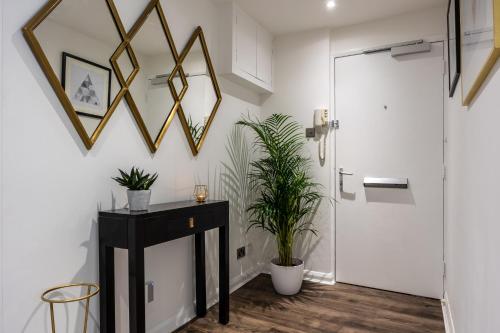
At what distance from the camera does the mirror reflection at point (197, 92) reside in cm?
250

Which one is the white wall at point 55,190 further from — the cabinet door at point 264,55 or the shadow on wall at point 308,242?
the shadow on wall at point 308,242

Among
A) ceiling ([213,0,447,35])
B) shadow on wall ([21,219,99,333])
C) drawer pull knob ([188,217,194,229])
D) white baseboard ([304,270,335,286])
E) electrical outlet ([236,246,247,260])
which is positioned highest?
ceiling ([213,0,447,35])

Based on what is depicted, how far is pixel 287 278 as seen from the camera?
2975 mm

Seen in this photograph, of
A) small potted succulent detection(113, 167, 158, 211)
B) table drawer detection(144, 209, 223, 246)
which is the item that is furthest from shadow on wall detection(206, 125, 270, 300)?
small potted succulent detection(113, 167, 158, 211)

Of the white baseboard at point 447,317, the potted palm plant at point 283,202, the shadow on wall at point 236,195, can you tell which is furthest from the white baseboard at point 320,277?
the white baseboard at point 447,317

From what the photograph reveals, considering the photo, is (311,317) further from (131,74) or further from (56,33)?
(56,33)

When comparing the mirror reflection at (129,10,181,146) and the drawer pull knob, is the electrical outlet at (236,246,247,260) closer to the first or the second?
the drawer pull knob

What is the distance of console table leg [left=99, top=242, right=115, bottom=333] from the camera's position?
5.95ft

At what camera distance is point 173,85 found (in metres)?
2.32

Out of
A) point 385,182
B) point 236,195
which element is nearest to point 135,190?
point 236,195

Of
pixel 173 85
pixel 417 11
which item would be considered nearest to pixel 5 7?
pixel 173 85

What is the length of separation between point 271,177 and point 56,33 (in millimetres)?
2022

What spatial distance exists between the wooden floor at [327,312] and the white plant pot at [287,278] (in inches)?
2.5

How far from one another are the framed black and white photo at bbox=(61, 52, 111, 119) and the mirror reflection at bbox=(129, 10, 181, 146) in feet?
0.67
